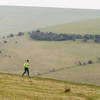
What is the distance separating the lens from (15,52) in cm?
13412

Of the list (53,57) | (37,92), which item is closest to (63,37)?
(53,57)

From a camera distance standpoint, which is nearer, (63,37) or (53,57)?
(53,57)

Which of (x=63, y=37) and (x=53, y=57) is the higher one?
(x=63, y=37)

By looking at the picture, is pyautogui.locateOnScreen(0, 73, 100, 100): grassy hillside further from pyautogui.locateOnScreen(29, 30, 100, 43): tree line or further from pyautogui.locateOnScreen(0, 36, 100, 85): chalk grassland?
pyautogui.locateOnScreen(29, 30, 100, 43): tree line

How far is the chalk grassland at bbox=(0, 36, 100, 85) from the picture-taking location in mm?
98312

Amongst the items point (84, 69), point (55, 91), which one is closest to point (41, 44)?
point (84, 69)

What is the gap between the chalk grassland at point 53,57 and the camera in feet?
323

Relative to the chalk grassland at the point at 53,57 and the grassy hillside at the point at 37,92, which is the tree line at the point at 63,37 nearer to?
the chalk grassland at the point at 53,57

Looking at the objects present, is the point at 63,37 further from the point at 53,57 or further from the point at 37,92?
the point at 37,92

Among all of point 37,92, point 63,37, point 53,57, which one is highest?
point 63,37

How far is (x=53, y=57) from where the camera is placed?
129125mm

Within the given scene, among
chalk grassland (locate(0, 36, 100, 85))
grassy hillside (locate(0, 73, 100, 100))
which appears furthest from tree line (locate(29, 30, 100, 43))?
grassy hillside (locate(0, 73, 100, 100))

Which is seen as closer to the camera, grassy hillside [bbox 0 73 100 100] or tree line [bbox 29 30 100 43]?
grassy hillside [bbox 0 73 100 100]

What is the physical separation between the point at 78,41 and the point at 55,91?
12183cm
